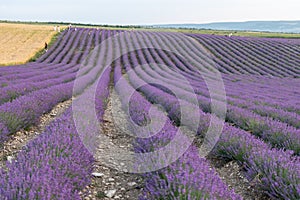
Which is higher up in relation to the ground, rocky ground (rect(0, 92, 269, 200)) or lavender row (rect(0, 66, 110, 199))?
lavender row (rect(0, 66, 110, 199))

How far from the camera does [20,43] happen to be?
27547 millimetres

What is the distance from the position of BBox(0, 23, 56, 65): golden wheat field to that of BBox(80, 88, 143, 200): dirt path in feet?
52.3

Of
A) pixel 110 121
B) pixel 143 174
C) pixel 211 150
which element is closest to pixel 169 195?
pixel 143 174

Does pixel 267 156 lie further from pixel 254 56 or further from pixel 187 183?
pixel 254 56

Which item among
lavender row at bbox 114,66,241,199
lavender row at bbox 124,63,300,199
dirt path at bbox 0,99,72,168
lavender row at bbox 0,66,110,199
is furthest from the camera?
dirt path at bbox 0,99,72,168

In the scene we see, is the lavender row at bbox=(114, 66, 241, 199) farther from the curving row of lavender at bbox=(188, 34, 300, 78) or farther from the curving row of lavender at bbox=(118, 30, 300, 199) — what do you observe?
the curving row of lavender at bbox=(188, 34, 300, 78)

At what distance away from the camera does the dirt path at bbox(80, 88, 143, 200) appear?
3039mm

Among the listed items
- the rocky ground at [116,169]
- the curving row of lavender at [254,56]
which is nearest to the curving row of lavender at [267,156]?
the rocky ground at [116,169]

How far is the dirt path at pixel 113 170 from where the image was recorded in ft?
9.97

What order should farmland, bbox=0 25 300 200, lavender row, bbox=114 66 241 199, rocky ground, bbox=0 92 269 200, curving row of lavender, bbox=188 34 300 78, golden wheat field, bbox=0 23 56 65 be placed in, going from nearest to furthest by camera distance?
1. lavender row, bbox=114 66 241 199
2. farmland, bbox=0 25 300 200
3. rocky ground, bbox=0 92 269 200
4. curving row of lavender, bbox=188 34 300 78
5. golden wheat field, bbox=0 23 56 65

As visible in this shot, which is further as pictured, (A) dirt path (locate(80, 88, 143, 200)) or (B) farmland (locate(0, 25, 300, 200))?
(A) dirt path (locate(80, 88, 143, 200))

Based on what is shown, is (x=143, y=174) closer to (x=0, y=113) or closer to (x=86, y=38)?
(x=0, y=113)

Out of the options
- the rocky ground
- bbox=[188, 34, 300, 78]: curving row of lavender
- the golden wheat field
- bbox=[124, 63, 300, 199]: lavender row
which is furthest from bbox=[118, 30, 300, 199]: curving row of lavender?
the golden wheat field

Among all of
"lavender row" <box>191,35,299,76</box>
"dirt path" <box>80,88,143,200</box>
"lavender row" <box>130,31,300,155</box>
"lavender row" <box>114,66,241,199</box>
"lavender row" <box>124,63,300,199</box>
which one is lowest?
"lavender row" <box>191,35,299,76</box>
